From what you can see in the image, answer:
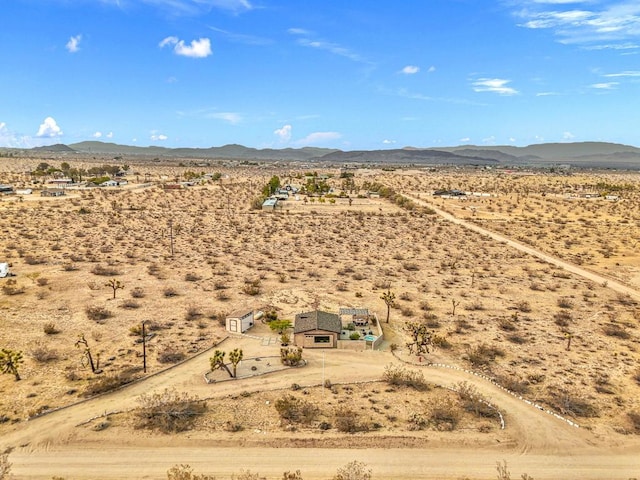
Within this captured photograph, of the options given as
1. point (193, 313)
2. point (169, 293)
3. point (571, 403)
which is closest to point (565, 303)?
point (571, 403)

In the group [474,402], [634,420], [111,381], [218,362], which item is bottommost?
[634,420]

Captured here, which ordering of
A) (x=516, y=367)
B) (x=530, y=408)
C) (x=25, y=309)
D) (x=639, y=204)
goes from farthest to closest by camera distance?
(x=639, y=204)
(x=25, y=309)
(x=516, y=367)
(x=530, y=408)

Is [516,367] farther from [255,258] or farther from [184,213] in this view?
[184,213]

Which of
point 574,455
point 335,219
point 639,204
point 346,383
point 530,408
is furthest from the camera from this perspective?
point 639,204

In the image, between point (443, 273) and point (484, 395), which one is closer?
point (484, 395)

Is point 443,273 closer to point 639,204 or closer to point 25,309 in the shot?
point 25,309

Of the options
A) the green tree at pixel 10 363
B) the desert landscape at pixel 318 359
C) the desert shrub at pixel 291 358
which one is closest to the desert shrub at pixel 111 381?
the desert landscape at pixel 318 359

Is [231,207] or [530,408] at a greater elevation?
[231,207]

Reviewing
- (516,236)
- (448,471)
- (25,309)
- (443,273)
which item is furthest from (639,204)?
(25,309)

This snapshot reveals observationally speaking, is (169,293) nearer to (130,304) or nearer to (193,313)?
(130,304)
